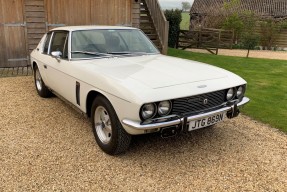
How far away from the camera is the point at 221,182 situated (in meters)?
3.24

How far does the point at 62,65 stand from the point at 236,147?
113 inches

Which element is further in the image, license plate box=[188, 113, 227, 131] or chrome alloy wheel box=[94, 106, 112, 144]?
chrome alloy wheel box=[94, 106, 112, 144]

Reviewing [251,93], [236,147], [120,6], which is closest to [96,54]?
[236,147]

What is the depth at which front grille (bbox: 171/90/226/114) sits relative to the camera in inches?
131

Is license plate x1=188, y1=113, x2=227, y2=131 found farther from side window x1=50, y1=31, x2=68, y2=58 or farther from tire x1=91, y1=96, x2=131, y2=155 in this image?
side window x1=50, y1=31, x2=68, y2=58

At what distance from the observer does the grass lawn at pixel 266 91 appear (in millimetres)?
5379

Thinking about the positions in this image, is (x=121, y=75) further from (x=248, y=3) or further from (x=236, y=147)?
(x=248, y=3)

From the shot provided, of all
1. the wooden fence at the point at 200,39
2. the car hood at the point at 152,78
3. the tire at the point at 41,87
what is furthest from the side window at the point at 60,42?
the wooden fence at the point at 200,39

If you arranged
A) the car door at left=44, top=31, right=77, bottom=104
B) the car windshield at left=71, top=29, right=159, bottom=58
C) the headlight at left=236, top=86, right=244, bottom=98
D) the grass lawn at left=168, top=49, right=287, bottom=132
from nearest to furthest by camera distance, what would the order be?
1. the headlight at left=236, top=86, right=244, bottom=98
2. the car door at left=44, top=31, right=77, bottom=104
3. the car windshield at left=71, top=29, right=159, bottom=58
4. the grass lawn at left=168, top=49, right=287, bottom=132

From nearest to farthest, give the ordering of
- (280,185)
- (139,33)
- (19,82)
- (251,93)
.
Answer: (280,185) → (139,33) → (251,93) → (19,82)

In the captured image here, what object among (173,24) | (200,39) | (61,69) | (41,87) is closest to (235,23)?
(200,39)

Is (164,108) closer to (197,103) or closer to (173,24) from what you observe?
(197,103)

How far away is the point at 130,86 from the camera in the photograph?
320cm

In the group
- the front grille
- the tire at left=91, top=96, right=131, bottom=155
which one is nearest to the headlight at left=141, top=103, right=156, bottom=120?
the front grille
